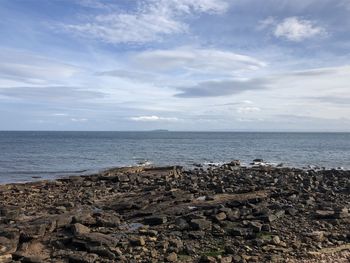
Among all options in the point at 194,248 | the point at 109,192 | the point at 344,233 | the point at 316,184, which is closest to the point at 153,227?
the point at 194,248

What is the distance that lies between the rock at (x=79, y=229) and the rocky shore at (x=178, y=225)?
4 centimetres

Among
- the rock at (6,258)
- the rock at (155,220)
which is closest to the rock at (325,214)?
the rock at (155,220)

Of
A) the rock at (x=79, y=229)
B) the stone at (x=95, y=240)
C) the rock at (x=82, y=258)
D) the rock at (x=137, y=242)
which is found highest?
the rock at (x=79, y=229)

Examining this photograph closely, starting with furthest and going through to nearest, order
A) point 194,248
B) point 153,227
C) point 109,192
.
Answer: point 109,192, point 153,227, point 194,248

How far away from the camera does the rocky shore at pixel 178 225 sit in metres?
14.1

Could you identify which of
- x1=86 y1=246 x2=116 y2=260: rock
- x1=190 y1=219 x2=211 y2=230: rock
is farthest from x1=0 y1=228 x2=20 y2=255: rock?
x1=190 y1=219 x2=211 y2=230: rock

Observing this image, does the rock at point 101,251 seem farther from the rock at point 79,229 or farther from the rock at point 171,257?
the rock at point 171,257

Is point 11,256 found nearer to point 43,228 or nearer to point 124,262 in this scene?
point 43,228

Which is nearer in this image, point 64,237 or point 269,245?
point 269,245

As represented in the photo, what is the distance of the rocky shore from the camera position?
14.1m

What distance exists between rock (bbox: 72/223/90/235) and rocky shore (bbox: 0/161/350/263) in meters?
0.04

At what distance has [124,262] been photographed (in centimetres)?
1338

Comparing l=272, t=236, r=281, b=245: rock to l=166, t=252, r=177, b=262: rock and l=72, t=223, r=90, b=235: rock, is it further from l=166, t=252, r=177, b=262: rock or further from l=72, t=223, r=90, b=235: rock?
l=72, t=223, r=90, b=235: rock

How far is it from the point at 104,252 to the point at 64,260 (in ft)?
4.28
